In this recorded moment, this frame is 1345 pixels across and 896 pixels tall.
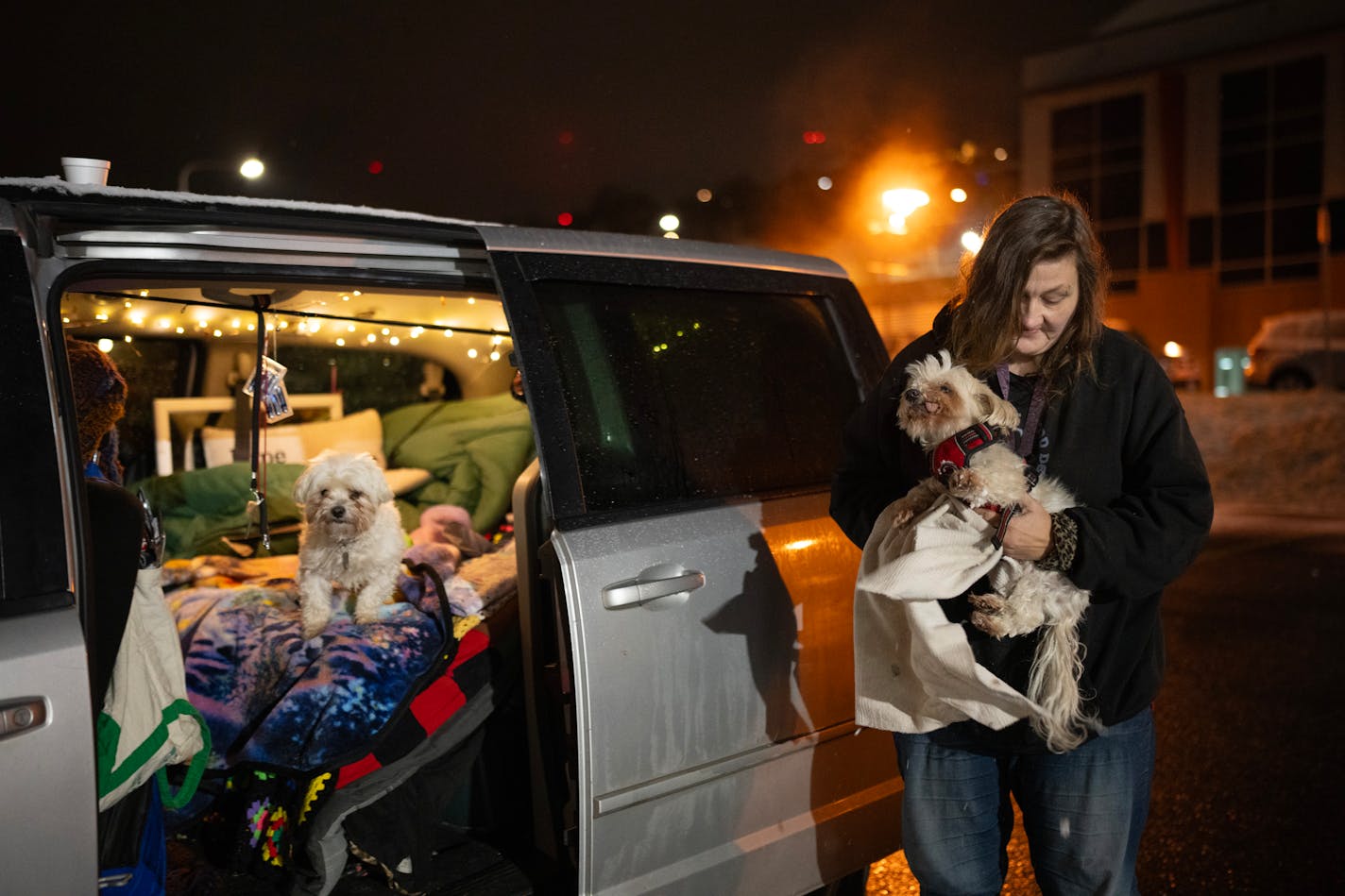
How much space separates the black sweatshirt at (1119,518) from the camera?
2010 mm

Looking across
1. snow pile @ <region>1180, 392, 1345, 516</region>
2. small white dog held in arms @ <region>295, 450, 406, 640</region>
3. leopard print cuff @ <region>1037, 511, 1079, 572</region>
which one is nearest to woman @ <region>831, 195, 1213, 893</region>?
leopard print cuff @ <region>1037, 511, 1079, 572</region>

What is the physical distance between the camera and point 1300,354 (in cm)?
2234

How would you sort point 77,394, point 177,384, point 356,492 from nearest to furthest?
point 77,394 < point 356,492 < point 177,384

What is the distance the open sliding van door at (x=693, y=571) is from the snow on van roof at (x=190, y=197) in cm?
35

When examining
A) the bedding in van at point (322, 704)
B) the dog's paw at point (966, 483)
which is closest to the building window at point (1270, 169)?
the bedding in van at point (322, 704)

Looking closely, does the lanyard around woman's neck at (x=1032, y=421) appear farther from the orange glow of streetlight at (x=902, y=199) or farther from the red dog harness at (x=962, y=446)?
the orange glow of streetlight at (x=902, y=199)

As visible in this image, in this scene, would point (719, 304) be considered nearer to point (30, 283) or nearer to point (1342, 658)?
point (30, 283)

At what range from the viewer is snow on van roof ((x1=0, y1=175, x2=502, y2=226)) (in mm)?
2311

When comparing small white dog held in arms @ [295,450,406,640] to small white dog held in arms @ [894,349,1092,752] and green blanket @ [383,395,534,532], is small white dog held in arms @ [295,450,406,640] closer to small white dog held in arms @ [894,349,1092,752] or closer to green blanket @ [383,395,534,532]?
green blanket @ [383,395,534,532]

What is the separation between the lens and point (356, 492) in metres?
3.91

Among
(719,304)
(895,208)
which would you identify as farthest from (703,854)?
(895,208)

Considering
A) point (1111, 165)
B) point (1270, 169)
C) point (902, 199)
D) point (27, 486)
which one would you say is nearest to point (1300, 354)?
point (1270, 169)

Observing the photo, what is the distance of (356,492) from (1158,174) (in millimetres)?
32766

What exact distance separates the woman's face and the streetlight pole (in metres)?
12.0
